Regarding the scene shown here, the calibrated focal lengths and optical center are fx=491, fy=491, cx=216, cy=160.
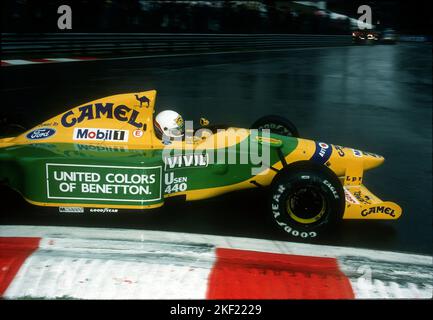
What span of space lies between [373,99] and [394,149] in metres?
5.49

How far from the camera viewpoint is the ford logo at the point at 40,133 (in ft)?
14.9

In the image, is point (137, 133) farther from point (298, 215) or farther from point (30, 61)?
point (30, 61)

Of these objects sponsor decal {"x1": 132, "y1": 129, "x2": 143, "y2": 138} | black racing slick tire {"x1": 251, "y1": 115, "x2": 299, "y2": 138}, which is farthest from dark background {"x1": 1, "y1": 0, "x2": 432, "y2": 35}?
sponsor decal {"x1": 132, "y1": 129, "x2": 143, "y2": 138}

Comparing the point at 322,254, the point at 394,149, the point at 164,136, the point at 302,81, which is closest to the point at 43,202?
the point at 164,136

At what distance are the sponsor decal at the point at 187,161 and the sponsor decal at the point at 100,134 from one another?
46 cm

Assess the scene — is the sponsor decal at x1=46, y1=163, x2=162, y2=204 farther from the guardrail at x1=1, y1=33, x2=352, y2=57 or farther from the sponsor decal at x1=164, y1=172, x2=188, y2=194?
the guardrail at x1=1, y1=33, x2=352, y2=57

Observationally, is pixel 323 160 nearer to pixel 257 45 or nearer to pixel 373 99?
pixel 373 99

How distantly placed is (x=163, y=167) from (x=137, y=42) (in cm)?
1754

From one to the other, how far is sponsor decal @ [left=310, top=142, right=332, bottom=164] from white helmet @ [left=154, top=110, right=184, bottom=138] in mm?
1347

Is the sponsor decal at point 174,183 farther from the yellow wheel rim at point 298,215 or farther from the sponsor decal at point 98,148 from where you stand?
the yellow wheel rim at point 298,215

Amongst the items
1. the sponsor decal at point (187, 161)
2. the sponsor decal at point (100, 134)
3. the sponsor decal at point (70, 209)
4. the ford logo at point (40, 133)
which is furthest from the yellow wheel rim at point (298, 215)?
the ford logo at point (40, 133)

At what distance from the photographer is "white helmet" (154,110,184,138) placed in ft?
15.2

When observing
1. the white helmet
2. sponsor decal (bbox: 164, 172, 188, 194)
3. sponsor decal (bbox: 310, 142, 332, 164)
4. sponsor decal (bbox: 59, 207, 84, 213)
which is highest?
the white helmet

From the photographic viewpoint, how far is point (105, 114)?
455 centimetres
